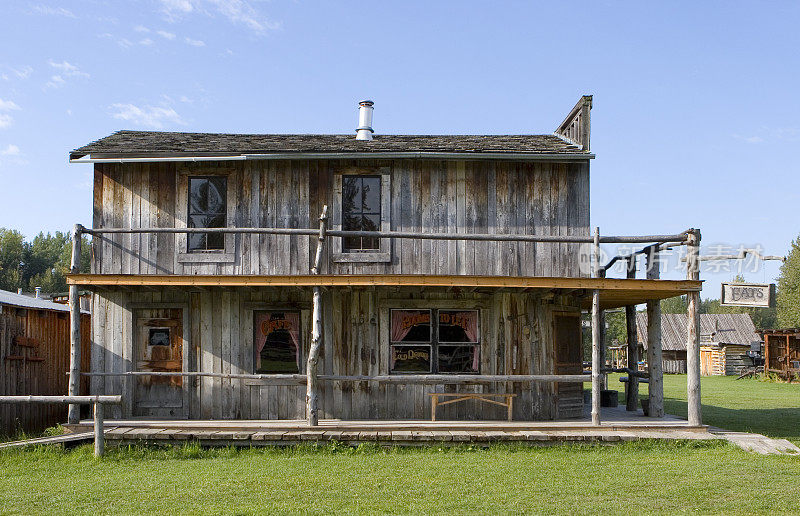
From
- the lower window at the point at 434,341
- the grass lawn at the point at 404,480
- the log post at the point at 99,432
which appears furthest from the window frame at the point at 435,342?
the log post at the point at 99,432

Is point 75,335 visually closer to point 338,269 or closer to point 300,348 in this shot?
point 300,348

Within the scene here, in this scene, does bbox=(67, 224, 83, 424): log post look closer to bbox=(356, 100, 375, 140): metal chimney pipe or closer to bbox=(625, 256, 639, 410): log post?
bbox=(356, 100, 375, 140): metal chimney pipe

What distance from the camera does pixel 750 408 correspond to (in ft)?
70.9

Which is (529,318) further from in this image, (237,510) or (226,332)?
(237,510)

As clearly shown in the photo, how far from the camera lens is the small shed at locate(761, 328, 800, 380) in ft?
124

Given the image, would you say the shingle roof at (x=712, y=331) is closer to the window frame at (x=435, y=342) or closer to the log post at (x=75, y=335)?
the window frame at (x=435, y=342)

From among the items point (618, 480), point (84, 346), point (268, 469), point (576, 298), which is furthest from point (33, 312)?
point (618, 480)

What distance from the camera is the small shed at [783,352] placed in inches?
1491

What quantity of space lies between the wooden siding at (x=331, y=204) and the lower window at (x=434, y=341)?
3.26 ft

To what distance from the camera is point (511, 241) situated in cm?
1473

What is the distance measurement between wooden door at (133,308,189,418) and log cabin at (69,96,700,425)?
27mm

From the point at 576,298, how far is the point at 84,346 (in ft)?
37.3

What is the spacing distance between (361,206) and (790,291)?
212 feet

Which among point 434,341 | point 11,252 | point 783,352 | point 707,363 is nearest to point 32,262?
point 11,252
